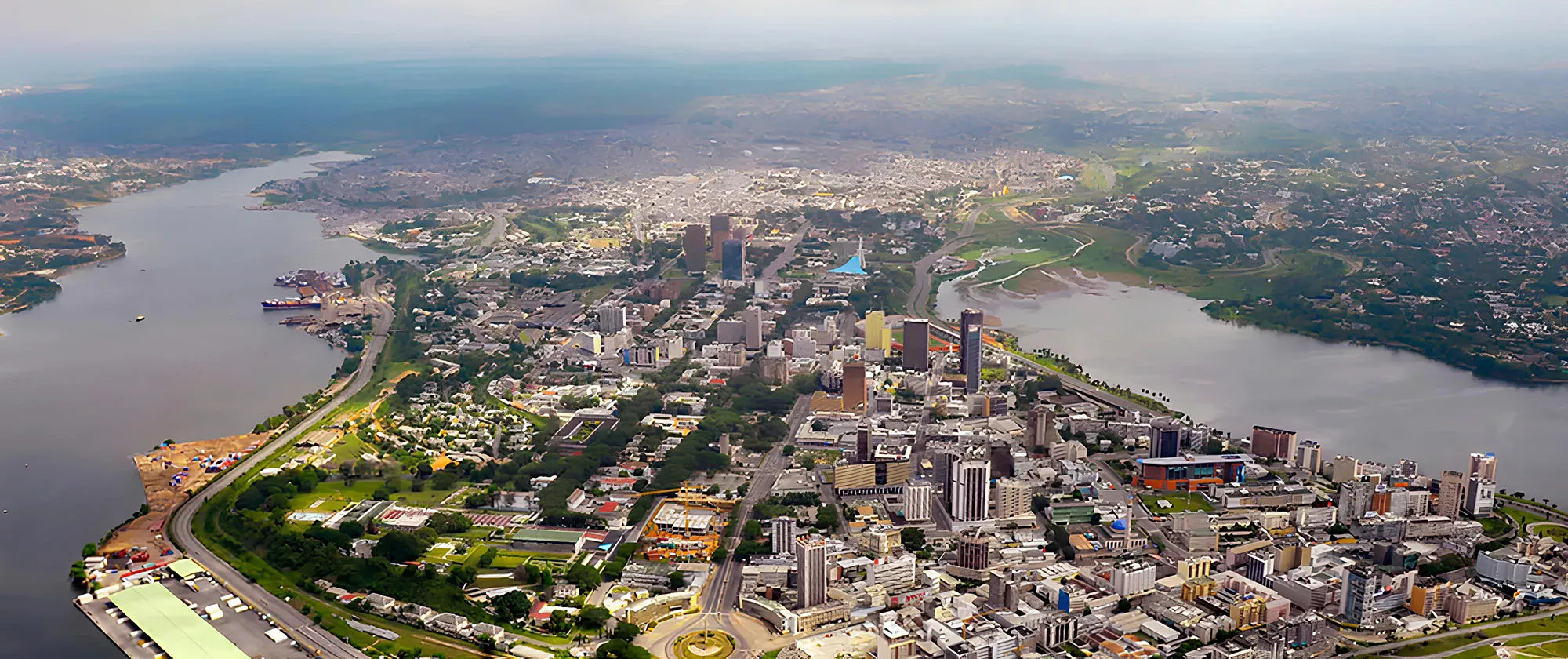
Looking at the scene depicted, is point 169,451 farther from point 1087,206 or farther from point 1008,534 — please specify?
point 1087,206

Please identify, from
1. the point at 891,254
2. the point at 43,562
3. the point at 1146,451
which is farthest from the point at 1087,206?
the point at 43,562

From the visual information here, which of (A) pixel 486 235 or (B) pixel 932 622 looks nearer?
(B) pixel 932 622

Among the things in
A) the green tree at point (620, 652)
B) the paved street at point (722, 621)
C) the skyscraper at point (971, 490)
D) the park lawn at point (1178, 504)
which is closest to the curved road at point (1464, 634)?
the park lawn at point (1178, 504)

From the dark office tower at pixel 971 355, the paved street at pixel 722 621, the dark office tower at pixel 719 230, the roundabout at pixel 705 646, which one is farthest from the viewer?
the dark office tower at pixel 719 230

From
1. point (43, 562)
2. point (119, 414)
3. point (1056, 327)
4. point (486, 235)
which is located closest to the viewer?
point (43, 562)

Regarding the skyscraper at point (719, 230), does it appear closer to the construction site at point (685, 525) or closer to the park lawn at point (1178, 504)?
the construction site at point (685, 525)

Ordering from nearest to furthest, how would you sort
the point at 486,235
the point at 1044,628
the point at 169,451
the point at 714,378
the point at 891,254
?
1. the point at 1044,628
2. the point at 169,451
3. the point at 714,378
4. the point at 891,254
5. the point at 486,235

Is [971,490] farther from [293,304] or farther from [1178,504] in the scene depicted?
[293,304]
